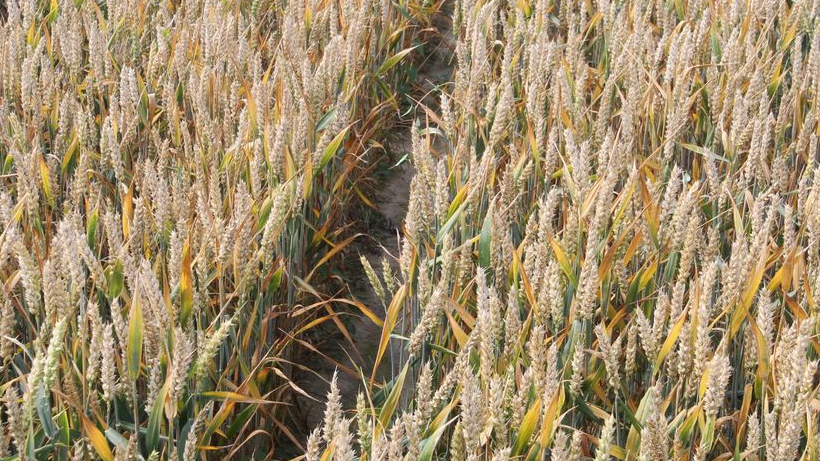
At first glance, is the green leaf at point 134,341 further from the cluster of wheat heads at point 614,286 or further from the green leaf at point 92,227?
the green leaf at point 92,227

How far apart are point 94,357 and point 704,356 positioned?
806 mm

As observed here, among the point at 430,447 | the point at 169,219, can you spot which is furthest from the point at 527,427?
the point at 169,219

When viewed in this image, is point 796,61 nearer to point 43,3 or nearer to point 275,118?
point 275,118

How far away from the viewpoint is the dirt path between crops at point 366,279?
2.13 metres

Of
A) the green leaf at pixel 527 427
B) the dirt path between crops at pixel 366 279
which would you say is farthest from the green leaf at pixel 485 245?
the green leaf at pixel 527 427

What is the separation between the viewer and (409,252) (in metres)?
1.57

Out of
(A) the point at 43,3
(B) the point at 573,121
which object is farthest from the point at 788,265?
(A) the point at 43,3

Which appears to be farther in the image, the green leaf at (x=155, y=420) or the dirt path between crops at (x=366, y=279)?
the dirt path between crops at (x=366, y=279)

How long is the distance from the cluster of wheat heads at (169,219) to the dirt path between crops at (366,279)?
0.11 meters

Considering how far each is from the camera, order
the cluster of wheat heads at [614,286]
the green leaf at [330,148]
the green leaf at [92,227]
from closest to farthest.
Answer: the cluster of wheat heads at [614,286] → the green leaf at [92,227] → the green leaf at [330,148]

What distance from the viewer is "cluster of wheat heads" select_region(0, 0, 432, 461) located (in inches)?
51.5

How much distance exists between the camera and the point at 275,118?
2.23 metres

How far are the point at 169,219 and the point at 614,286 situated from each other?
82 centimetres

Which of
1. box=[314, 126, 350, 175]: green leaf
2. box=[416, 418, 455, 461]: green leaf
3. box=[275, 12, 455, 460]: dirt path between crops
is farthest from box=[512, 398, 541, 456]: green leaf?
box=[314, 126, 350, 175]: green leaf
